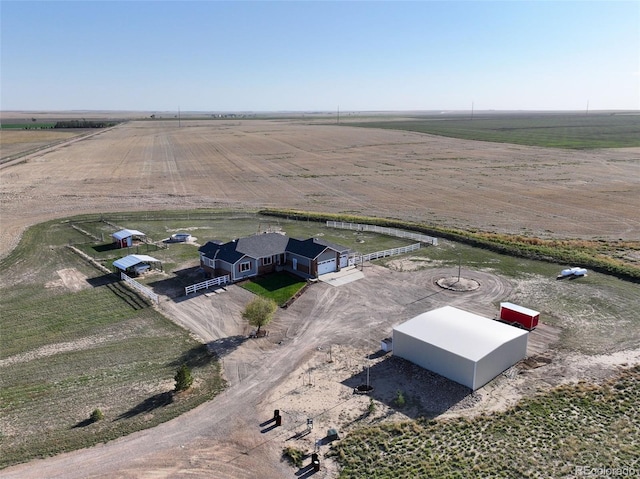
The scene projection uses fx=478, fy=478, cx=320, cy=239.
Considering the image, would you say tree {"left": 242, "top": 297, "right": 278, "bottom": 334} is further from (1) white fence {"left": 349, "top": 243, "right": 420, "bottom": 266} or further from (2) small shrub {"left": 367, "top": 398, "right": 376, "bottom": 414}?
(1) white fence {"left": 349, "top": 243, "right": 420, "bottom": 266}

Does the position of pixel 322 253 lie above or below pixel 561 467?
above

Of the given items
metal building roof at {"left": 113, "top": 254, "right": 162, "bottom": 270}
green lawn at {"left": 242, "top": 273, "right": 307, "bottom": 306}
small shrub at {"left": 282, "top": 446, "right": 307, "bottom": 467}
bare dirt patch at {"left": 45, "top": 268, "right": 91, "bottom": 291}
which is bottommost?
small shrub at {"left": 282, "top": 446, "right": 307, "bottom": 467}

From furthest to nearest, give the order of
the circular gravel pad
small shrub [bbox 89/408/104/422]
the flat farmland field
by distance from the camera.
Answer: the flat farmland field, the circular gravel pad, small shrub [bbox 89/408/104/422]

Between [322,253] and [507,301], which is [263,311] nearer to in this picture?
[322,253]

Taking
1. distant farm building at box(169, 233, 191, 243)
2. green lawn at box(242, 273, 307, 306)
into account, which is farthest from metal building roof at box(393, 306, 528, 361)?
distant farm building at box(169, 233, 191, 243)

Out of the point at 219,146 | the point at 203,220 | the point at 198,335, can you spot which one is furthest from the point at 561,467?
the point at 219,146

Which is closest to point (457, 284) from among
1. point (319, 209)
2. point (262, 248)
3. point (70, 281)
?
point (262, 248)

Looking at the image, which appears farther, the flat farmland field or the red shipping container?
the flat farmland field
